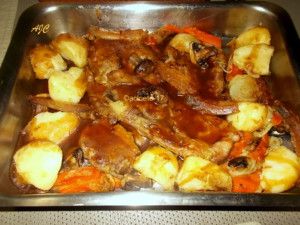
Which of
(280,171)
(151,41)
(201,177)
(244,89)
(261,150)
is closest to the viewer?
(201,177)

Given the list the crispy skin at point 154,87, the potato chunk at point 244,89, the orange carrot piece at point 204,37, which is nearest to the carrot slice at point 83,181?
the crispy skin at point 154,87

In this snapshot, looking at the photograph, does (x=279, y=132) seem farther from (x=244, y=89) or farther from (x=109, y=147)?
(x=109, y=147)

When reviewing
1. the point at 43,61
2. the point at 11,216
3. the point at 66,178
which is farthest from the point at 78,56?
the point at 11,216

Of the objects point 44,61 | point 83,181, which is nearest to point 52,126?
point 83,181

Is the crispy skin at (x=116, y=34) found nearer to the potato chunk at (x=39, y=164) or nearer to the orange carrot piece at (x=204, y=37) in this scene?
the orange carrot piece at (x=204, y=37)

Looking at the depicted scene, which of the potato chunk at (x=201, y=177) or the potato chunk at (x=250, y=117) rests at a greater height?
the potato chunk at (x=250, y=117)

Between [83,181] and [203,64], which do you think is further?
[203,64]

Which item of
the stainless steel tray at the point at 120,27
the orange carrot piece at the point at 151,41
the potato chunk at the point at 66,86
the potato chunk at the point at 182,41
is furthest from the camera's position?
the orange carrot piece at the point at 151,41
